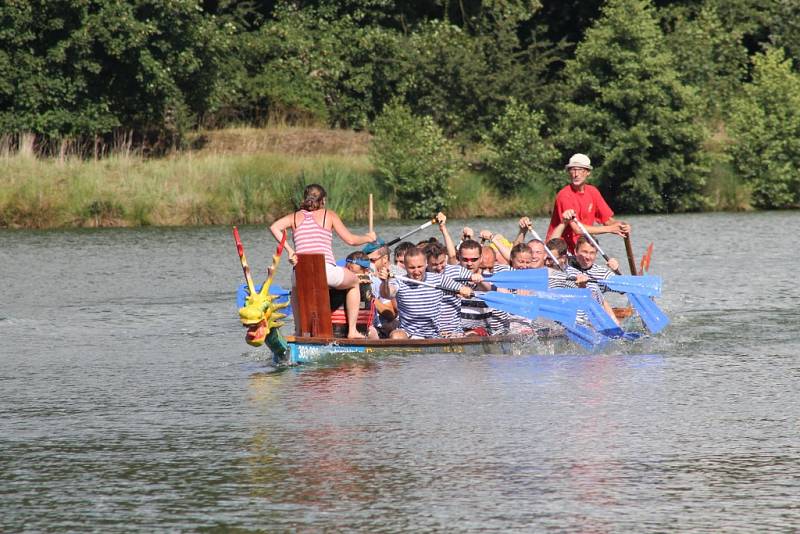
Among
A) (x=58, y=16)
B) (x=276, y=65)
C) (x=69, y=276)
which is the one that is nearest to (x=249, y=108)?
(x=276, y=65)

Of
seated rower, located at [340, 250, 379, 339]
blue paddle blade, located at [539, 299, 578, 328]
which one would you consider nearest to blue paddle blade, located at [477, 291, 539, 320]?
blue paddle blade, located at [539, 299, 578, 328]

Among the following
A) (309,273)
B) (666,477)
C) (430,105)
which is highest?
(430,105)

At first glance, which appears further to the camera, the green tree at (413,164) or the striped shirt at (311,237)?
the green tree at (413,164)

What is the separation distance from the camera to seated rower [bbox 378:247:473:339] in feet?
44.5


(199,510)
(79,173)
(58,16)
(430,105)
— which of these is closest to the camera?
(199,510)

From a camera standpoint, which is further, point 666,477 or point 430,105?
point 430,105

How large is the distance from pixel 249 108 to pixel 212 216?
1070cm

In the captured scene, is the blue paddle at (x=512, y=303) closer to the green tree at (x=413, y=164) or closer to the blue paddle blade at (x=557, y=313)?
the blue paddle blade at (x=557, y=313)

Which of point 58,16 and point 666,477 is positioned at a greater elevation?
point 58,16

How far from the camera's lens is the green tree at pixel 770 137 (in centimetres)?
4006

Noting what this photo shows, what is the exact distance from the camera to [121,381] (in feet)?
41.8

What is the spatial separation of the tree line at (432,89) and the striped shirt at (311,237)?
22.6 meters

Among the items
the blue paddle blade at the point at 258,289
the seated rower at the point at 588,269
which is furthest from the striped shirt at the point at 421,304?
the seated rower at the point at 588,269

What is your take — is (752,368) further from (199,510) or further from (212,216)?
(212,216)
